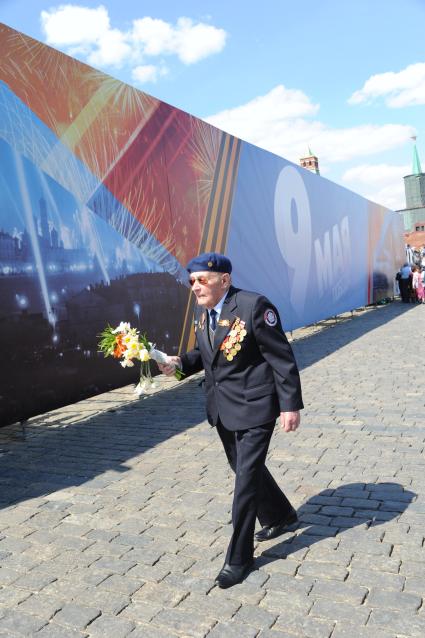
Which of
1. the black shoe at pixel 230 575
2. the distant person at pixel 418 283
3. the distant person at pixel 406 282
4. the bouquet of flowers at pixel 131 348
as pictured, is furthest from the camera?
the distant person at pixel 406 282

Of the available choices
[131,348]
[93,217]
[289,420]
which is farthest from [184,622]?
[93,217]

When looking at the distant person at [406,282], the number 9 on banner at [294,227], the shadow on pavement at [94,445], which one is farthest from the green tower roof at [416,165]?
the shadow on pavement at [94,445]

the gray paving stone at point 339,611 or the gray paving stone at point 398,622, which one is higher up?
the gray paving stone at point 339,611

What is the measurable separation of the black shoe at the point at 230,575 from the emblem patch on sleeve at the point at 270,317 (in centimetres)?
138

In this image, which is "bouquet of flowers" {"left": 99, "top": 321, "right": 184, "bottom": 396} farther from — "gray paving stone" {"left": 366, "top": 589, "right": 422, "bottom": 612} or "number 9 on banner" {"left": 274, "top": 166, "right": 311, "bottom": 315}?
"number 9 on banner" {"left": 274, "top": 166, "right": 311, "bottom": 315}

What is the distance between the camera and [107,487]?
4945mm

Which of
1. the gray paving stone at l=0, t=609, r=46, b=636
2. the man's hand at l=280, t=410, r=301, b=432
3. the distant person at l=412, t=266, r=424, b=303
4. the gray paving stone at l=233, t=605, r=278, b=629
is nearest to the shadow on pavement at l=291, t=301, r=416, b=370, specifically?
the distant person at l=412, t=266, r=424, b=303

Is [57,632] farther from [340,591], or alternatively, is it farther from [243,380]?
[243,380]

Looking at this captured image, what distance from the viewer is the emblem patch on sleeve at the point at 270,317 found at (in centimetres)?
330

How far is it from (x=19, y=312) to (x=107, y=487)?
2332mm

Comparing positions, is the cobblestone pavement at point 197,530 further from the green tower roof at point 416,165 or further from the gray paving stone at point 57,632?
the green tower roof at point 416,165

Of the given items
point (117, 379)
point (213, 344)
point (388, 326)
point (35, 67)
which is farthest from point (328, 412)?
point (388, 326)

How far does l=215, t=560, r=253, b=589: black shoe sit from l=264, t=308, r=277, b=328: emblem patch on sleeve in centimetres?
138

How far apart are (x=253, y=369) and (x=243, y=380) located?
0.09 meters
